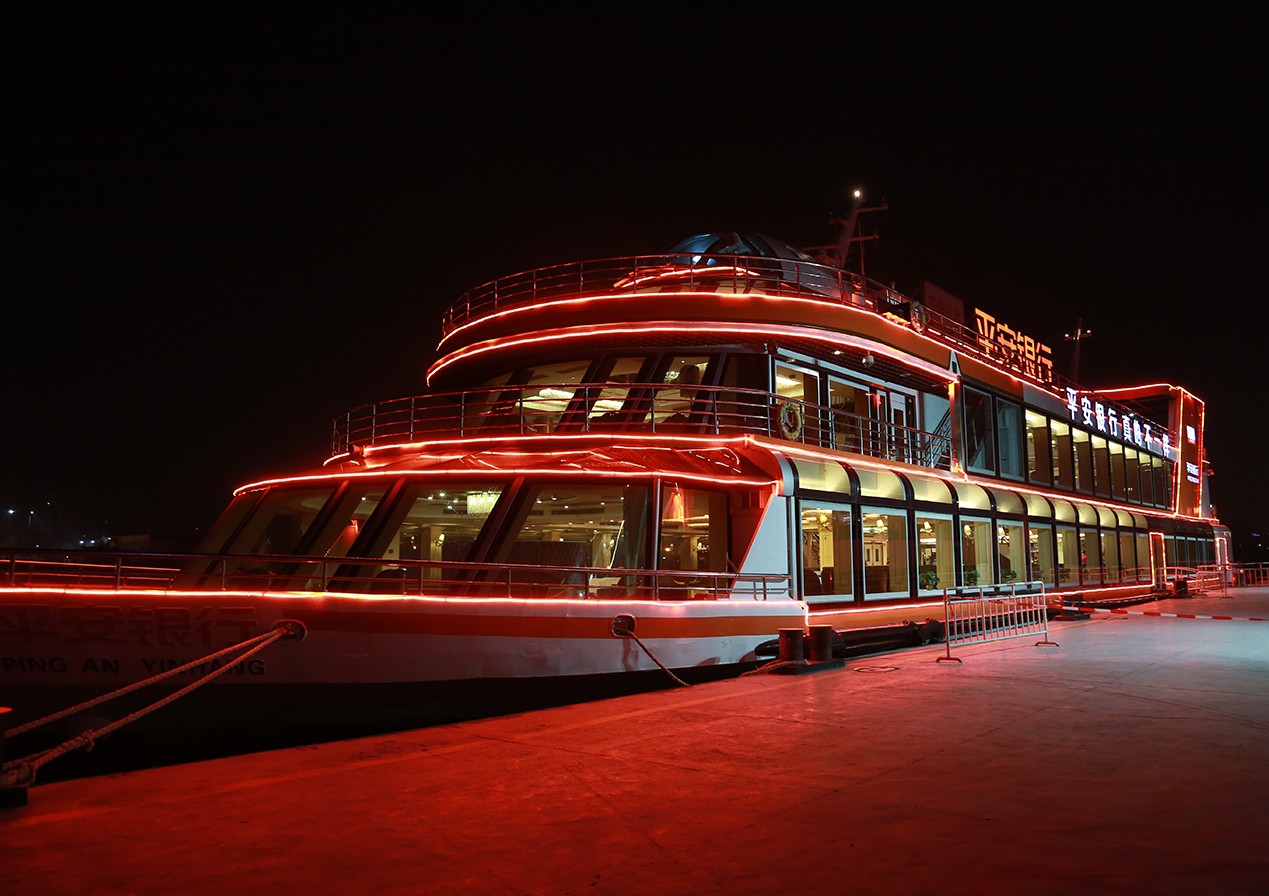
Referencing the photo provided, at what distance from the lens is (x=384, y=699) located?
1007cm

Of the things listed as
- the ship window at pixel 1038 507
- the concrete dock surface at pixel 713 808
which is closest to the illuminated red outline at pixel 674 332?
the ship window at pixel 1038 507

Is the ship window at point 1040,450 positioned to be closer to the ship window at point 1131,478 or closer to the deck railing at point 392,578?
the ship window at point 1131,478

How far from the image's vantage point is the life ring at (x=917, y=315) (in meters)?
20.4

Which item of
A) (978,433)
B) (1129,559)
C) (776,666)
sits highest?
(978,433)

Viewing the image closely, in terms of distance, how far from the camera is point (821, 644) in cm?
1270

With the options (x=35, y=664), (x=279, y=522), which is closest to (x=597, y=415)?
(x=279, y=522)

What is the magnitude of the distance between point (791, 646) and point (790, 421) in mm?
6033

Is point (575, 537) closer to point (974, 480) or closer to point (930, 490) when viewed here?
point (930, 490)

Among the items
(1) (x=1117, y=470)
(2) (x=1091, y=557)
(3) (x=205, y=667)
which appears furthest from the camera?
(1) (x=1117, y=470)

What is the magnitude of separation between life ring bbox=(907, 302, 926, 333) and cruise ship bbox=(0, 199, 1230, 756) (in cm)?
23

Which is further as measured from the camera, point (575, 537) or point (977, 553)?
point (977, 553)

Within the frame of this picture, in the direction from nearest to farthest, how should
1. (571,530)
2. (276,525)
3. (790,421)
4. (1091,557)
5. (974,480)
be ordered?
(276,525) → (571,530) → (790,421) → (974,480) → (1091,557)

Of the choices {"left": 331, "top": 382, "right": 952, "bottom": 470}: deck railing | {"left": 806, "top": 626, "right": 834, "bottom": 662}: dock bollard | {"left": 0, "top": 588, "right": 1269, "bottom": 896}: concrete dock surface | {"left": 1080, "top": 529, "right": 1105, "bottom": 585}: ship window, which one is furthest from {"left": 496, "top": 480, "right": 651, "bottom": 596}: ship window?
{"left": 1080, "top": 529, "right": 1105, "bottom": 585}: ship window

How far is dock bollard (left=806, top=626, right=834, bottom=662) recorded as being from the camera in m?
12.7
